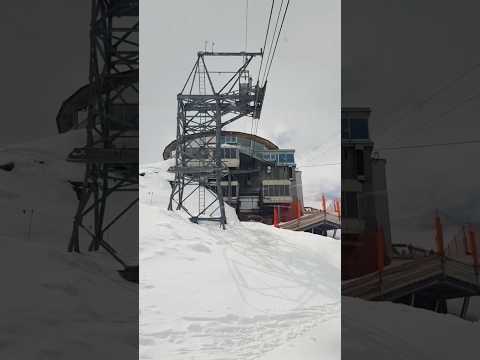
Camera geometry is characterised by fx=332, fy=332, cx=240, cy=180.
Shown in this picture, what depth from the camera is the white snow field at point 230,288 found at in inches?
88.5

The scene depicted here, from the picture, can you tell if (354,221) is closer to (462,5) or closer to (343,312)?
(343,312)

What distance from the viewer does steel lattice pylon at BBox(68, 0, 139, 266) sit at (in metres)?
1.41

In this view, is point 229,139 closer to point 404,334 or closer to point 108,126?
point 108,126

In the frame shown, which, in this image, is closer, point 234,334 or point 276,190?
point 234,334

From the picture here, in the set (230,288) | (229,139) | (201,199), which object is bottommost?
(230,288)

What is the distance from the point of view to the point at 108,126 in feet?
4.87

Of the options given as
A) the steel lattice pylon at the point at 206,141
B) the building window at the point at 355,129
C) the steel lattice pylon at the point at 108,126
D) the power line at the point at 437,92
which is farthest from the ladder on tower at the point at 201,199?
the power line at the point at 437,92

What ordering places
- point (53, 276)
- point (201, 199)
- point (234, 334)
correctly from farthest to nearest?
point (201, 199)
point (234, 334)
point (53, 276)

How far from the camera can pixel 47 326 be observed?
1.21 meters

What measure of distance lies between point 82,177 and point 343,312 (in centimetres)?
142

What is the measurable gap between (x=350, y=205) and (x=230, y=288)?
1.40m

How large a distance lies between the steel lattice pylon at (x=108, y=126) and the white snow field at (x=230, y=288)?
1.05m

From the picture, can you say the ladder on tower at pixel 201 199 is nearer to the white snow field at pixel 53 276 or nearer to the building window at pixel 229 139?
the building window at pixel 229 139

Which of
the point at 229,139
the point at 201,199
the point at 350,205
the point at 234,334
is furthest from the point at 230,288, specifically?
the point at 350,205
